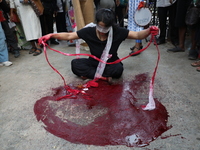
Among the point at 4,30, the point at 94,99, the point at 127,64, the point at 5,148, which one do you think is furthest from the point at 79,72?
the point at 4,30

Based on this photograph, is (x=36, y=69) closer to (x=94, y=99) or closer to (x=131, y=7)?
(x=94, y=99)

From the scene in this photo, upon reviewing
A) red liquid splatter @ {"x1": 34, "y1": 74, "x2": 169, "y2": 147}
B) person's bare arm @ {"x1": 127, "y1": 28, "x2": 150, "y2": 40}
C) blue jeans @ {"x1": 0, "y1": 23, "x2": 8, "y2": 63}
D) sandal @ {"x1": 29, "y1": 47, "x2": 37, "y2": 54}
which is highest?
person's bare arm @ {"x1": 127, "y1": 28, "x2": 150, "y2": 40}

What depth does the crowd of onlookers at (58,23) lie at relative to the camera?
10.3 feet

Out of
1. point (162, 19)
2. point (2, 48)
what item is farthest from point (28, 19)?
point (162, 19)

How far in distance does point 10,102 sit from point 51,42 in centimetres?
295

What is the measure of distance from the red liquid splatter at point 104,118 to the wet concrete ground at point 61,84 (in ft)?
0.21

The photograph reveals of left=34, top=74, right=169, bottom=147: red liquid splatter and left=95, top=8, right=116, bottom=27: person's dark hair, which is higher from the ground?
left=95, top=8, right=116, bottom=27: person's dark hair

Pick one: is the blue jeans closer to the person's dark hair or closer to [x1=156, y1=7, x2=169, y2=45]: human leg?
the person's dark hair

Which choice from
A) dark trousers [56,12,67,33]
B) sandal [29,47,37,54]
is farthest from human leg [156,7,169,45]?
sandal [29,47,37,54]

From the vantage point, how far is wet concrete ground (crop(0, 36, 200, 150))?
57.6 inches

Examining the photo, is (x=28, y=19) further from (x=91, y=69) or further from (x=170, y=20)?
(x=170, y=20)

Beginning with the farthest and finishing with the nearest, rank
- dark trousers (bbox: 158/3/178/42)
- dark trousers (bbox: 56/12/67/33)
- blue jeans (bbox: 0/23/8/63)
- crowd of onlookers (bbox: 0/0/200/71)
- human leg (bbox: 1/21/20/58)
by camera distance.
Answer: dark trousers (bbox: 56/12/67/33), dark trousers (bbox: 158/3/178/42), human leg (bbox: 1/21/20/58), blue jeans (bbox: 0/23/8/63), crowd of onlookers (bbox: 0/0/200/71)

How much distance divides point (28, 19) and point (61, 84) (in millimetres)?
2051

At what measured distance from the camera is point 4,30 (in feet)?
11.8
